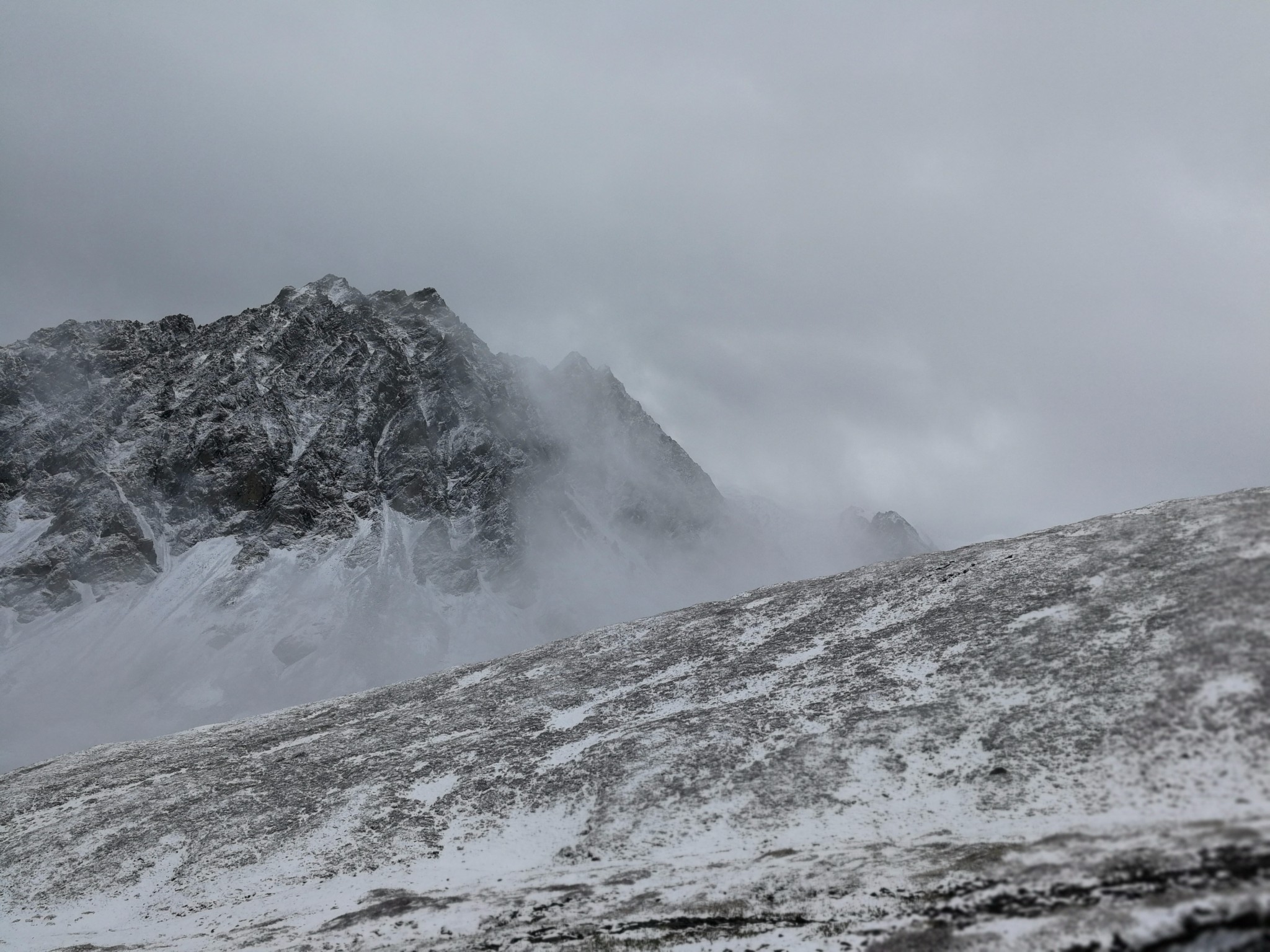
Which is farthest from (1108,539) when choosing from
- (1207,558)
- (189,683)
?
(189,683)

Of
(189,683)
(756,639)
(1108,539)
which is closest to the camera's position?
(1108,539)

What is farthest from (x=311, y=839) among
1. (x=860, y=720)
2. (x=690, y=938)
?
(x=860, y=720)

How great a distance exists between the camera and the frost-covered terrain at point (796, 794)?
16609 mm

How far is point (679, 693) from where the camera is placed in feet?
120

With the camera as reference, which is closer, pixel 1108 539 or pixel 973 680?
pixel 973 680

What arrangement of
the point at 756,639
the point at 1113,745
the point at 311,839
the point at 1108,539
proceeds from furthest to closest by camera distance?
the point at 756,639, the point at 1108,539, the point at 311,839, the point at 1113,745

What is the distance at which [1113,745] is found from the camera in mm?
21266

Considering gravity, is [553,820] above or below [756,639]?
below

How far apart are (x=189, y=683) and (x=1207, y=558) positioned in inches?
8585

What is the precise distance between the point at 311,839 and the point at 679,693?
17.8 m

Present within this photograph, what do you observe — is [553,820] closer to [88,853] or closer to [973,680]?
[973,680]

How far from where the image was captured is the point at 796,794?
2525 cm

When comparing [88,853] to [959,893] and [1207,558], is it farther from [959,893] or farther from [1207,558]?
[1207,558]

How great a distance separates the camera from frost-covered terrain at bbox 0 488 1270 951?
1661cm
